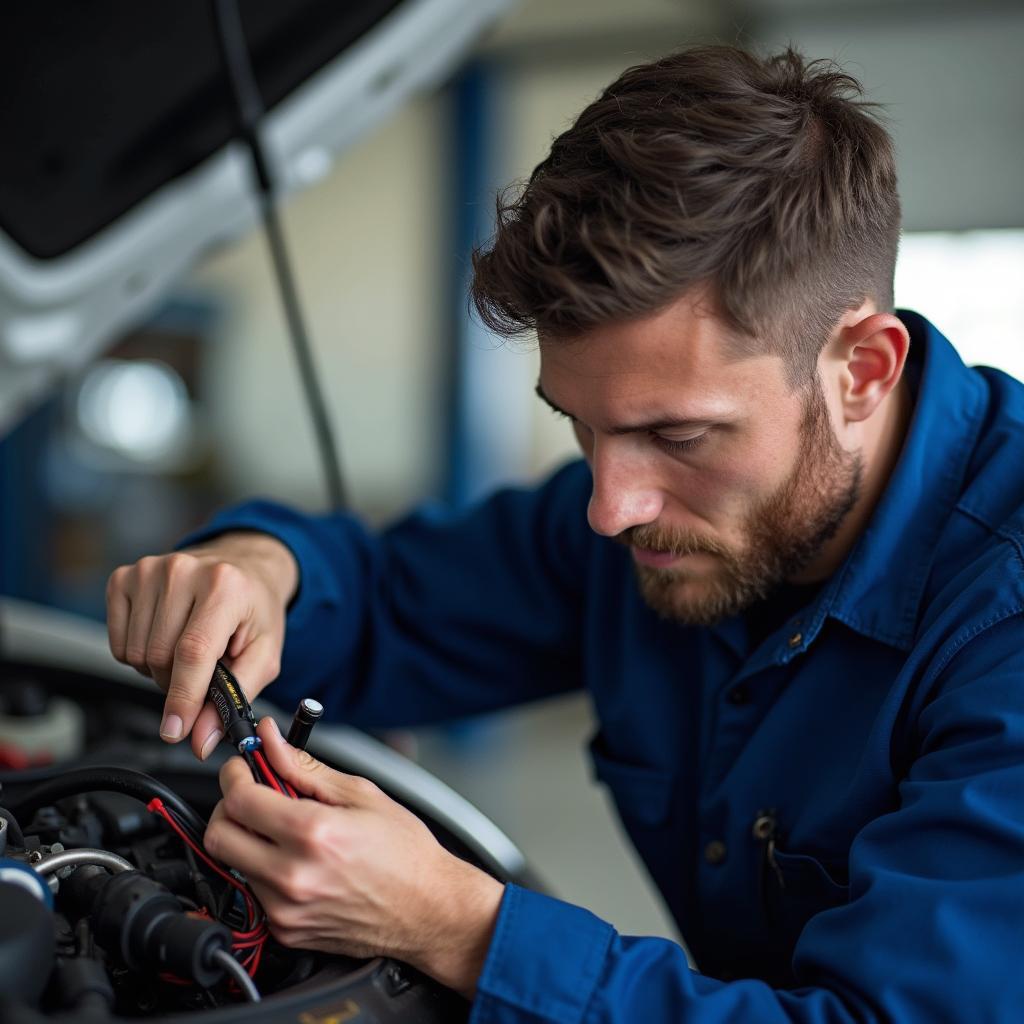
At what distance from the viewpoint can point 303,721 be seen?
0.77 m

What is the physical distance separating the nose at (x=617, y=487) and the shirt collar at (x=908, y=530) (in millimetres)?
197

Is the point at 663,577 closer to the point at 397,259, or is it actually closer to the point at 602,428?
the point at 602,428

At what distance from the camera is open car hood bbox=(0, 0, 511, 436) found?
3.69ft

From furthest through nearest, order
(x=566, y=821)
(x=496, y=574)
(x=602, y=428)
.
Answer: (x=566, y=821), (x=496, y=574), (x=602, y=428)

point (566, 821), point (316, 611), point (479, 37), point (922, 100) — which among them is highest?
point (479, 37)

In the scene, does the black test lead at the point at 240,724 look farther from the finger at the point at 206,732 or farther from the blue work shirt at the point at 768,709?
the blue work shirt at the point at 768,709

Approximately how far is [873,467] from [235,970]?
A: 698mm

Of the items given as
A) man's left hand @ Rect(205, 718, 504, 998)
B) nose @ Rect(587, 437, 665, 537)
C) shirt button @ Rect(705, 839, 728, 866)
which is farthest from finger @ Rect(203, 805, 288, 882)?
shirt button @ Rect(705, 839, 728, 866)

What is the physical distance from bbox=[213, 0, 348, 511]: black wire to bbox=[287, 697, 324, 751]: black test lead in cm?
62

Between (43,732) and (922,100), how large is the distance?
4.07 meters

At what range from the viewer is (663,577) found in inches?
39.1

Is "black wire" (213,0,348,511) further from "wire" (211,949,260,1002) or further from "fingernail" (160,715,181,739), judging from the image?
"wire" (211,949,260,1002)

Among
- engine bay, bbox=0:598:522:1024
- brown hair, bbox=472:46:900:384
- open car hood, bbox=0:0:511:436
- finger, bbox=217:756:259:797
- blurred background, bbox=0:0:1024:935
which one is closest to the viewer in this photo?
engine bay, bbox=0:598:522:1024

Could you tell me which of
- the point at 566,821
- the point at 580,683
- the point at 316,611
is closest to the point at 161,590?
the point at 316,611
